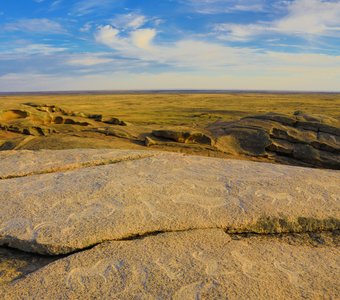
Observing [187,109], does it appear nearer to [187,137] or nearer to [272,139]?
[272,139]

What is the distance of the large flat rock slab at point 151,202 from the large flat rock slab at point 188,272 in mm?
400

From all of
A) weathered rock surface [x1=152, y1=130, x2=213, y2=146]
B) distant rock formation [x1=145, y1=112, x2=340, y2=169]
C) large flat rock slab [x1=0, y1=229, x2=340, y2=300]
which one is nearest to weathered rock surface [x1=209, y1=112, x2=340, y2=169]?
distant rock formation [x1=145, y1=112, x2=340, y2=169]

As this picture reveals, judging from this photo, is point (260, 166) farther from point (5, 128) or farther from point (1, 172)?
point (5, 128)

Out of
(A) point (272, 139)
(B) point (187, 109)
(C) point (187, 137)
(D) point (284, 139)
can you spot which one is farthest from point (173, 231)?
(B) point (187, 109)

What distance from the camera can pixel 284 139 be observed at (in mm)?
15891

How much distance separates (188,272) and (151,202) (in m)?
2.15

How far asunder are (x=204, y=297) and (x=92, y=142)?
1035cm

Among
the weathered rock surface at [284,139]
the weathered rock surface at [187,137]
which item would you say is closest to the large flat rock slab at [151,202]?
the weathered rock surface at [187,137]

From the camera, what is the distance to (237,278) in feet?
14.6

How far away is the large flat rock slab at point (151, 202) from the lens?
5578 millimetres

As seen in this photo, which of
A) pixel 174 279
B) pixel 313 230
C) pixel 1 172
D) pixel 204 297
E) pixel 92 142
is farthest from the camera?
pixel 92 142

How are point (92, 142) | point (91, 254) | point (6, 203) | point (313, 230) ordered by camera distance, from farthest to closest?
point (92, 142)
point (6, 203)
point (313, 230)
point (91, 254)

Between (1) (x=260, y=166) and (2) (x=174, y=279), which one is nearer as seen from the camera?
(2) (x=174, y=279)

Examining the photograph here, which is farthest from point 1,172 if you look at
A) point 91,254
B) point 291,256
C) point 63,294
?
point 291,256
